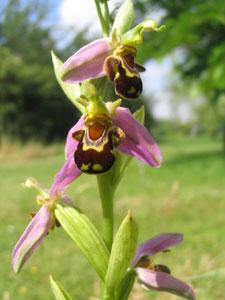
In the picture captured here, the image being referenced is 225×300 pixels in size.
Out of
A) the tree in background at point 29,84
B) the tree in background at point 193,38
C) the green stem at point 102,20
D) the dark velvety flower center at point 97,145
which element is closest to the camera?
the dark velvety flower center at point 97,145

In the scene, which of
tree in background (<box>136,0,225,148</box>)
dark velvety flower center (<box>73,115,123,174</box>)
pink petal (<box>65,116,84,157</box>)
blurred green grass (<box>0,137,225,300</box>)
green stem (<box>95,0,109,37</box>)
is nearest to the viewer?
dark velvety flower center (<box>73,115,123,174</box>)

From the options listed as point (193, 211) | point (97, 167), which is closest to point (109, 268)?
point (97, 167)

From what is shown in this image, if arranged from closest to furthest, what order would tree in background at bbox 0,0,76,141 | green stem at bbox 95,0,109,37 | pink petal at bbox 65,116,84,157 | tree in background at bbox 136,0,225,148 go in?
1. pink petal at bbox 65,116,84,157
2. green stem at bbox 95,0,109,37
3. tree in background at bbox 136,0,225,148
4. tree in background at bbox 0,0,76,141

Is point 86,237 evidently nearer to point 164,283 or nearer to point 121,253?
point 121,253

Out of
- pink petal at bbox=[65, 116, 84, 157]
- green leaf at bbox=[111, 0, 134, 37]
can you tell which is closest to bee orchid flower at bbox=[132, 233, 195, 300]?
pink petal at bbox=[65, 116, 84, 157]

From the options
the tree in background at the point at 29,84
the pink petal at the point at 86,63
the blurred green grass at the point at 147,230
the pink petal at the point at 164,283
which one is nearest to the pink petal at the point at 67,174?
the pink petal at the point at 86,63

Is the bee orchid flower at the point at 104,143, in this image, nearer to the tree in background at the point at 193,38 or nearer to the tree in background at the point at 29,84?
the tree in background at the point at 193,38

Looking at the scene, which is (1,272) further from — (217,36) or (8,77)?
(8,77)

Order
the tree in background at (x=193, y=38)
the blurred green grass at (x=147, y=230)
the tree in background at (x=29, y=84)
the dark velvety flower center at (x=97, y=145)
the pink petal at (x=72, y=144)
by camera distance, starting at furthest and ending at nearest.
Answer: the tree in background at (x=29, y=84), the tree in background at (x=193, y=38), the blurred green grass at (x=147, y=230), the pink petal at (x=72, y=144), the dark velvety flower center at (x=97, y=145)

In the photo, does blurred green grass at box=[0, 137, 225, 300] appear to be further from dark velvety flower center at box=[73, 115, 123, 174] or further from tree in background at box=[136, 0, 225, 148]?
tree in background at box=[136, 0, 225, 148]
